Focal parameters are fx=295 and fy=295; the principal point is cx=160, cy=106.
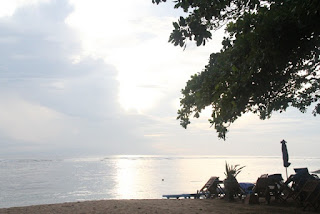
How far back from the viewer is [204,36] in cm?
698

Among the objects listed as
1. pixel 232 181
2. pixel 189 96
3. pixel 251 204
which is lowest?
pixel 251 204

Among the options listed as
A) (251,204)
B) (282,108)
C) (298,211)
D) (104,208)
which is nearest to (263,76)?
(298,211)

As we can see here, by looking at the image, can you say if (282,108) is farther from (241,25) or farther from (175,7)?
(175,7)

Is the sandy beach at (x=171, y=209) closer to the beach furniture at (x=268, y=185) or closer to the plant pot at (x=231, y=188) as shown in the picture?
the beach furniture at (x=268, y=185)

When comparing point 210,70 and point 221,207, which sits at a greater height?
point 210,70

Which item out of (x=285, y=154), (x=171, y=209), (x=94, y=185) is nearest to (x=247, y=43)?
(x=171, y=209)

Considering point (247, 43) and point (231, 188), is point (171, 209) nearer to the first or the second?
point (231, 188)

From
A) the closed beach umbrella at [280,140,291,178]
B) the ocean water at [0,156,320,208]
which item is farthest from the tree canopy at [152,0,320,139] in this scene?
the closed beach umbrella at [280,140,291,178]

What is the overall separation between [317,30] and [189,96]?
3.52 meters

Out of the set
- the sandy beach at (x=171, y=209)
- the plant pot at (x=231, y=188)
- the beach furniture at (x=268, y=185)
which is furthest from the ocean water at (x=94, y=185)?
the sandy beach at (x=171, y=209)

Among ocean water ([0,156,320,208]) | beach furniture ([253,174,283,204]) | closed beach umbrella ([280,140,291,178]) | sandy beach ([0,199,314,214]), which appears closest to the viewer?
sandy beach ([0,199,314,214])

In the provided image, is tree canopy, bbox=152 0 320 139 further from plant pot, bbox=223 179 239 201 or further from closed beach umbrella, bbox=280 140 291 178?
closed beach umbrella, bbox=280 140 291 178

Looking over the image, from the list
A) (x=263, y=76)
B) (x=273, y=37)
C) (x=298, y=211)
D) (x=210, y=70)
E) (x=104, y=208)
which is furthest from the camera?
(x=104, y=208)

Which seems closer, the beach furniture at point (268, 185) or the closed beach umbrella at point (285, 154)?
the beach furniture at point (268, 185)
